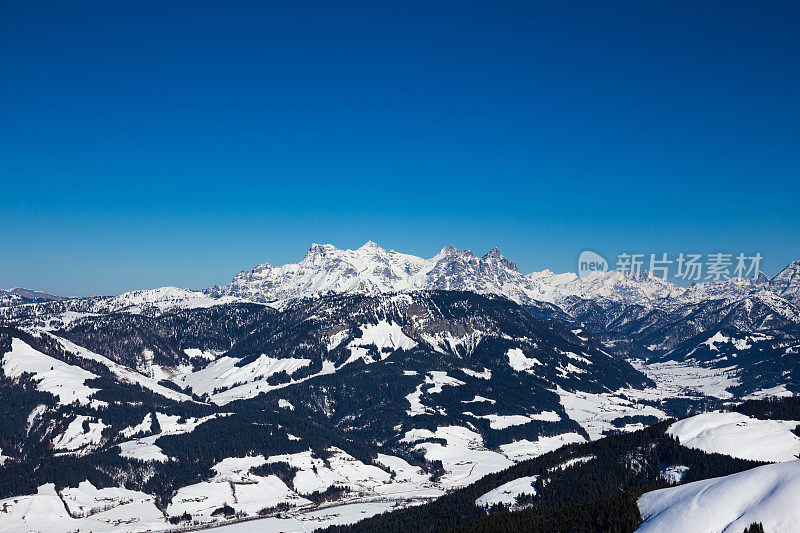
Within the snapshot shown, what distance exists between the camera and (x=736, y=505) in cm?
14000

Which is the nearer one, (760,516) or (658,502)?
(760,516)

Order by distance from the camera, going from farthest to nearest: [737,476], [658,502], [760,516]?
1. [658,502]
2. [737,476]
3. [760,516]

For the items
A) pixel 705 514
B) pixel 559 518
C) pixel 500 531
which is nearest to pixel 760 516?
pixel 705 514

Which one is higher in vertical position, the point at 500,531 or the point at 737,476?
the point at 737,476

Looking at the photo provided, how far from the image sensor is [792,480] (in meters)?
138

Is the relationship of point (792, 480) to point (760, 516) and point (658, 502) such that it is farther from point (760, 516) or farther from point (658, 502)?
point (658, 502)

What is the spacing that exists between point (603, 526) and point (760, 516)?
38.5 m

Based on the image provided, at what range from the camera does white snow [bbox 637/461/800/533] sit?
13212 cm

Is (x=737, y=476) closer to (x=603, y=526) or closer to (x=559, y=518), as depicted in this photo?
(x=603, y=526)

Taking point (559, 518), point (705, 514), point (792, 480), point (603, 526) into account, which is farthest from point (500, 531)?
point (792, 480)

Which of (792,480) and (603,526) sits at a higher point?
(792,480)

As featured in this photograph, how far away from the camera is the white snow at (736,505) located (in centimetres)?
13212

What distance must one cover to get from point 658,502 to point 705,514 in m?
20.3

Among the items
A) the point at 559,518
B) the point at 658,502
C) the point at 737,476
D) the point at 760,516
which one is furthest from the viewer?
the point at 559,518
